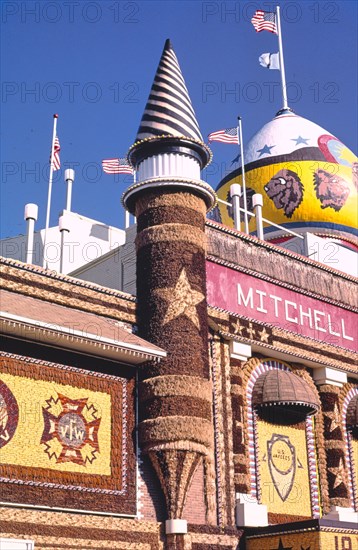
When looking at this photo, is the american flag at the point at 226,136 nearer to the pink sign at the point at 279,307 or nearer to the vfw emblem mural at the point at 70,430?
the pink sign at the point at 279,307

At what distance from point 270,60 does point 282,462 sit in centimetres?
2141

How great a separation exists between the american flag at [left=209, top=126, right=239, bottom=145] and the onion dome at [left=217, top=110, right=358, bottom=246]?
11.9 feet

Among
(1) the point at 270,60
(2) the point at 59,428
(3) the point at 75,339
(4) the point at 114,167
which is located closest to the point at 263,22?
(1) the point at 270,60

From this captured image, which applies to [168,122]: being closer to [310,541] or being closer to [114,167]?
[114,167]

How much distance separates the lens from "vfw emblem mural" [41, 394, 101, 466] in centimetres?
1905

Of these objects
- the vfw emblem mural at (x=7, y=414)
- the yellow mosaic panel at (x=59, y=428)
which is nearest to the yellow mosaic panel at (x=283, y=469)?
the yellow mosaic panel at (x=59, y=428)

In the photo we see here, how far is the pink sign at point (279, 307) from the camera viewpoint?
24234 millimetres

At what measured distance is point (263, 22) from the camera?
35.9m

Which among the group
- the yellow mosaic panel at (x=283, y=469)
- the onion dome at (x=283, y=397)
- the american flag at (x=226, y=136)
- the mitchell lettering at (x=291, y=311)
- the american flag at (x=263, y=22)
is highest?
the american flag at (x=263, y=22)

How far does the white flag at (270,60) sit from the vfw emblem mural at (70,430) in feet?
77.4

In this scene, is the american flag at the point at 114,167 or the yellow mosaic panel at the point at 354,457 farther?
the american flag at the point at 114,167

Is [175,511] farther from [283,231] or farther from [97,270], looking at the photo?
[283,231]

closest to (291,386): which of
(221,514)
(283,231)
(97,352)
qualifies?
(221,514)

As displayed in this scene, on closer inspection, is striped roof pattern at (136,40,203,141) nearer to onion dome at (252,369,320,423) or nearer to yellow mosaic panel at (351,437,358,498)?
onion dome at (252,369,320,423)
